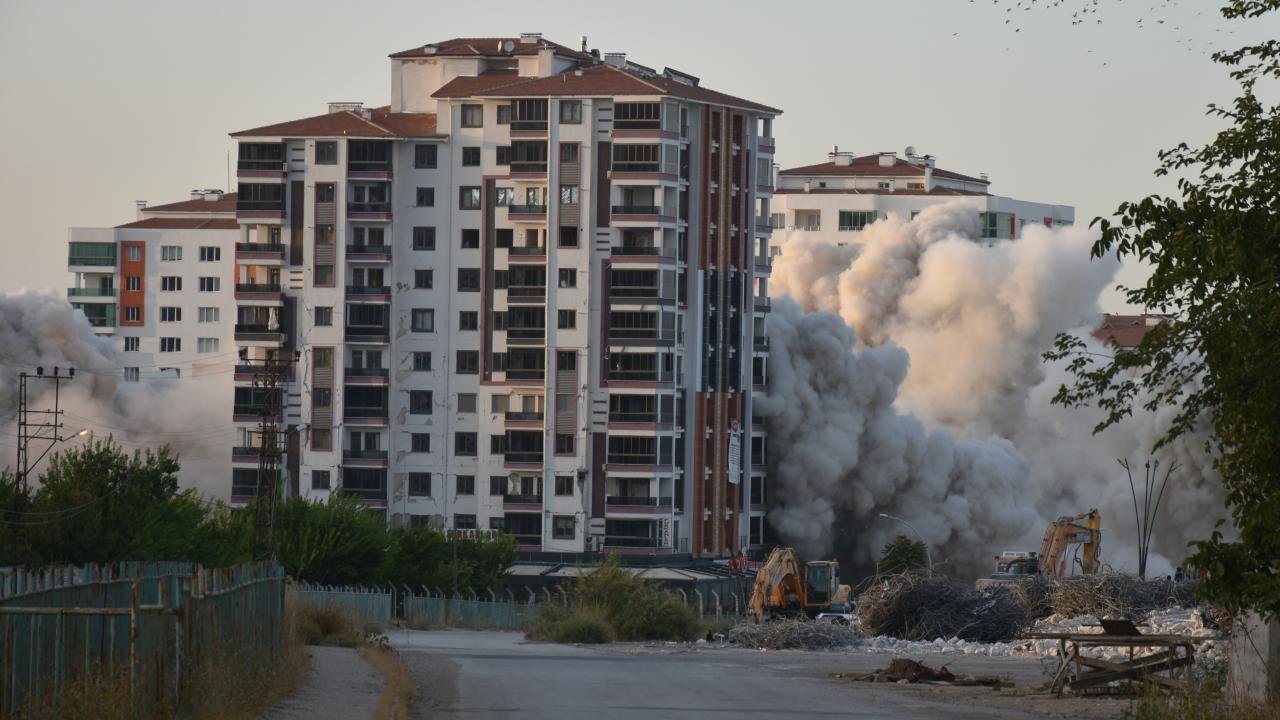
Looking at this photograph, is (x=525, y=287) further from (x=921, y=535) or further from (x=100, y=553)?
(x=100, y=553)

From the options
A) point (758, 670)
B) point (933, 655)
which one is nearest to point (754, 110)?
point (933, 655)

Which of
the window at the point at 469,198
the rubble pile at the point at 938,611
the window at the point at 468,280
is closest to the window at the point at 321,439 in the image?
the window at the point at 468,280

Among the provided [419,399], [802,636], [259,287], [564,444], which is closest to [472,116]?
[259,287]

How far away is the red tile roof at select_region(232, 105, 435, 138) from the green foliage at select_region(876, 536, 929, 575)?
3455 cm

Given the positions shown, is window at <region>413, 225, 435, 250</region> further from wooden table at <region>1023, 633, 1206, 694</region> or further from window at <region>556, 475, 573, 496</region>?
wooden table at <region>1023, 633, 1206, 694</region>

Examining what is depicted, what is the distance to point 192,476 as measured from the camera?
13662cm

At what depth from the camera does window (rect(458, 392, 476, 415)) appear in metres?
123

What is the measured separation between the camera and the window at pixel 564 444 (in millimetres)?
118312

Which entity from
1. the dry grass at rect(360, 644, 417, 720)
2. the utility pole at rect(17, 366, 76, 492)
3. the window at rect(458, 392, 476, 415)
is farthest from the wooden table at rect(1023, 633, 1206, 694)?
the window at rect(458, 392, 476, 415)

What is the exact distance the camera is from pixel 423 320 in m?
124

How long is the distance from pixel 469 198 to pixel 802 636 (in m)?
64.4

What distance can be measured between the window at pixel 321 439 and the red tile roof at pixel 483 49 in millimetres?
23851

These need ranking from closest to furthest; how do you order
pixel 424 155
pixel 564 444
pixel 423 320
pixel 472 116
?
pixel 564 444
pixel 472 116
pixel 424 155
pixel 423 320

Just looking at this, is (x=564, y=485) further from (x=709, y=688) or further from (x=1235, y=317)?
(x=1235, y=317)
